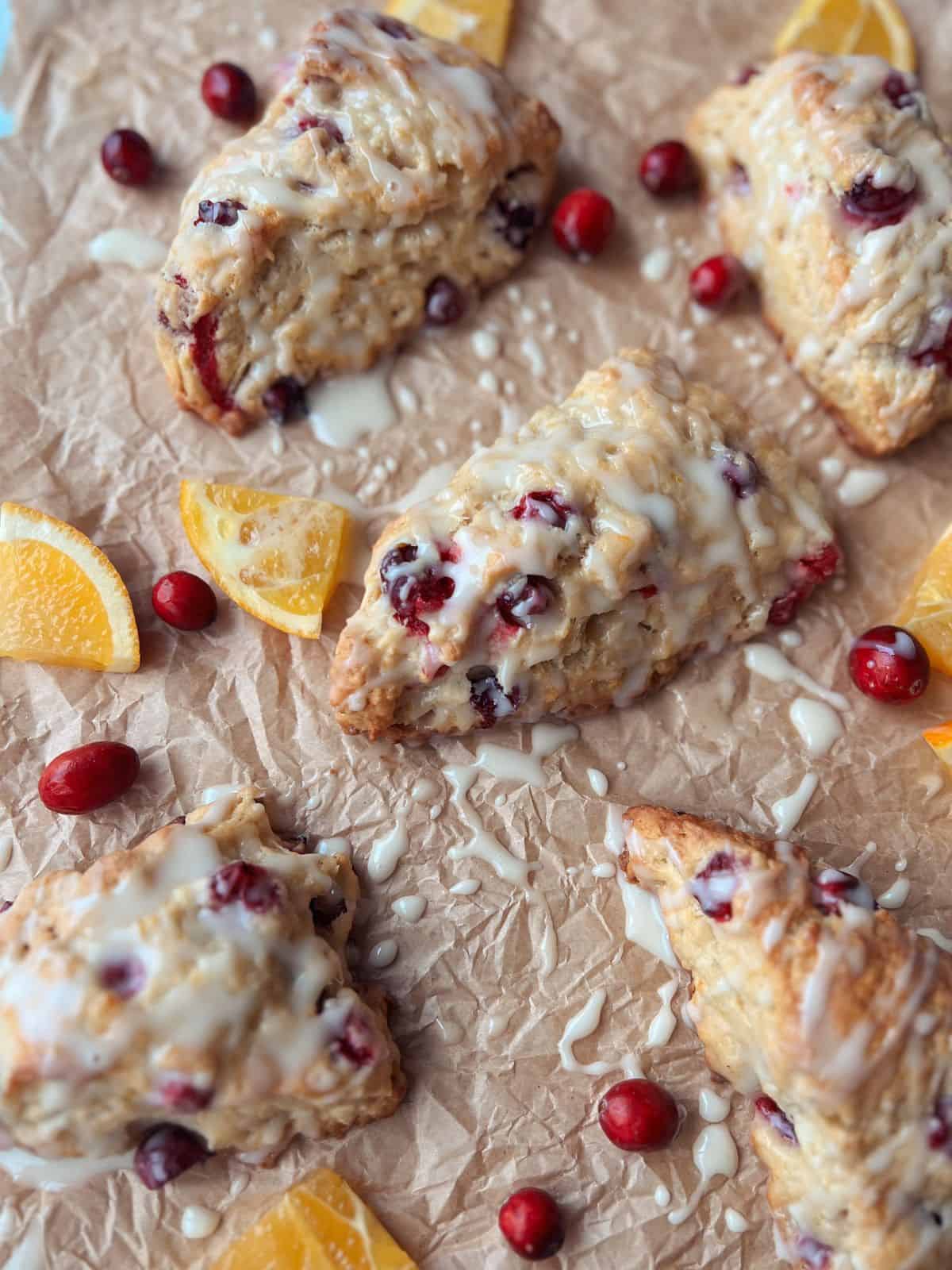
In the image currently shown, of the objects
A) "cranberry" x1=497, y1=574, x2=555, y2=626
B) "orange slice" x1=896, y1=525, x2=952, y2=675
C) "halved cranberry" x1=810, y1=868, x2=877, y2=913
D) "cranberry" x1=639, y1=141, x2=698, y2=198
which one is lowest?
"cranberry" x1=497, y1=574, x2=555, y2=626

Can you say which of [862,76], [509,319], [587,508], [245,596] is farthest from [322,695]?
[862,76]

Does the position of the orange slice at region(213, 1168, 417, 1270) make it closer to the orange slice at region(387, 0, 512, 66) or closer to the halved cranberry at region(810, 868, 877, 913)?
the halved cranberry at region(810, 868, 877, 913)

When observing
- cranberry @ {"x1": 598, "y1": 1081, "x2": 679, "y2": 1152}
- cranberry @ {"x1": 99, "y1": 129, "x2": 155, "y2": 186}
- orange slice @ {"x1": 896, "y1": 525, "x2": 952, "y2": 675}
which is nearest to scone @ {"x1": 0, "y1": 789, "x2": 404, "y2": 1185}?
cranberry @ {"x1": 598, "y1": 1081, "x2": 679, "y2": 1152}

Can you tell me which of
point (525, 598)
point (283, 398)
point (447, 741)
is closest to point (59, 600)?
point (283, 398)

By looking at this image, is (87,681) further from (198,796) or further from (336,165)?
(336,165)

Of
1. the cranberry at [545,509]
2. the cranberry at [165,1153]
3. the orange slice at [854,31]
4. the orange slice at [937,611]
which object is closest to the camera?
the cranberry at [165,1153]

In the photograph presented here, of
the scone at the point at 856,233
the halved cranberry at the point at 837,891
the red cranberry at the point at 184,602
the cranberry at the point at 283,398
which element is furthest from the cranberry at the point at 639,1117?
the cranberry at the point at 283,398

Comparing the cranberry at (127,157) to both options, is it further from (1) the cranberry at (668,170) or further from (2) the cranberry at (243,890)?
(2) the cranberry at (243,890)
